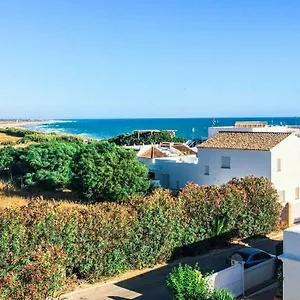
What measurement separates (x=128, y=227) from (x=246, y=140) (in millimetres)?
16982

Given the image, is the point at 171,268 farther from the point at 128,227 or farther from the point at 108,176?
the point at 108,176

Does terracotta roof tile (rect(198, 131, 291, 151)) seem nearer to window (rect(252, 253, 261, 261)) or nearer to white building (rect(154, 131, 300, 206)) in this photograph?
white building (rect(154, 131, 300, 206))

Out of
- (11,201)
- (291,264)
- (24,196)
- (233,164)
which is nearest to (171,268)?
(291,264)

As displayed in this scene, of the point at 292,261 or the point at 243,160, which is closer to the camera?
the point at 292,261

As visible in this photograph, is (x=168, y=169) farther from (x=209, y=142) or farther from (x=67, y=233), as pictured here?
(x=67, y=233)

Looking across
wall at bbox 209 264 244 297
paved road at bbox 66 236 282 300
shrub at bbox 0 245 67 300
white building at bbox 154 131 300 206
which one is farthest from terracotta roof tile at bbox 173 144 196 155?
shrub at bbox 0 245 67 300

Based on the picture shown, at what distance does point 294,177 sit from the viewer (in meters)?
34.8

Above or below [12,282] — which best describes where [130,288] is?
below

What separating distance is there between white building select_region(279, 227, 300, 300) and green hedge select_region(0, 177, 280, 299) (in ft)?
22.5

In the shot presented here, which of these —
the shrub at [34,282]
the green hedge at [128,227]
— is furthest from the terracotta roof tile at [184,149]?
the shrub at [34,282]

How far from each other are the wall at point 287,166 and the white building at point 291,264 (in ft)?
59.7

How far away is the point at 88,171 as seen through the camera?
31.9 m

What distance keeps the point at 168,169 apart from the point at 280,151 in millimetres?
9767

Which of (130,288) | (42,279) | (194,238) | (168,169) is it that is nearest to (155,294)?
(130,288)
